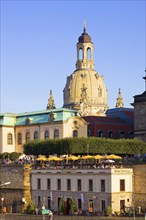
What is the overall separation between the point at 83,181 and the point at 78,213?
12.5 feet

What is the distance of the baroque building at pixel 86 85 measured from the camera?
15488cm

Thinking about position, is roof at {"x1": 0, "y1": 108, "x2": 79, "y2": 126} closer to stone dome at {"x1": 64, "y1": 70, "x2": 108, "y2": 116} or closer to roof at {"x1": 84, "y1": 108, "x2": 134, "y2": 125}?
roof at {"x1": 84, "y1": 108, "x2": 134, "y2": 125}

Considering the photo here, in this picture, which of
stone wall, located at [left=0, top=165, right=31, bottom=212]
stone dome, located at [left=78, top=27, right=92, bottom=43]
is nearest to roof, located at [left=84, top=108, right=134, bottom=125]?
stone wall, located at [left=0, top=165, right=31, bottom=212]

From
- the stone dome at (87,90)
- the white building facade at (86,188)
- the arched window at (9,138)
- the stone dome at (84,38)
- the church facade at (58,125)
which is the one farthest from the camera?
the stone dome at (84,38)

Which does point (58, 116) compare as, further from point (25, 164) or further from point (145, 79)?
point (25, 164)

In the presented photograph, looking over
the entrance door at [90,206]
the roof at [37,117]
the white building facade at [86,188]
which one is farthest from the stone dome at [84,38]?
the entrance door at [90,206]

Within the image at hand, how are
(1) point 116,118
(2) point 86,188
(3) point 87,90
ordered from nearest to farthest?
(2) point 86,188 → (1) point 116,118 → (3) point 87,90

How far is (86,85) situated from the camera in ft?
514

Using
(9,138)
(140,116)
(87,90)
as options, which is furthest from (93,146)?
(87,90)

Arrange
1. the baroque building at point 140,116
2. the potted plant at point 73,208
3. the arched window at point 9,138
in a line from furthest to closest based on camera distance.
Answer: the arched window at point 9,138 → the baroque building at point 140,116 → the potted plant at point 73,208

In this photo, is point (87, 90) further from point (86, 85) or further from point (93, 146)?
point (93, 146)

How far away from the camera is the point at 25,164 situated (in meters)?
83.7

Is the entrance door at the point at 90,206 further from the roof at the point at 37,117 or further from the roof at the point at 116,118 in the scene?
the roof at the point at 116,118

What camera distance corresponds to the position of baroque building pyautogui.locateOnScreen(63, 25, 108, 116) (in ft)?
508
